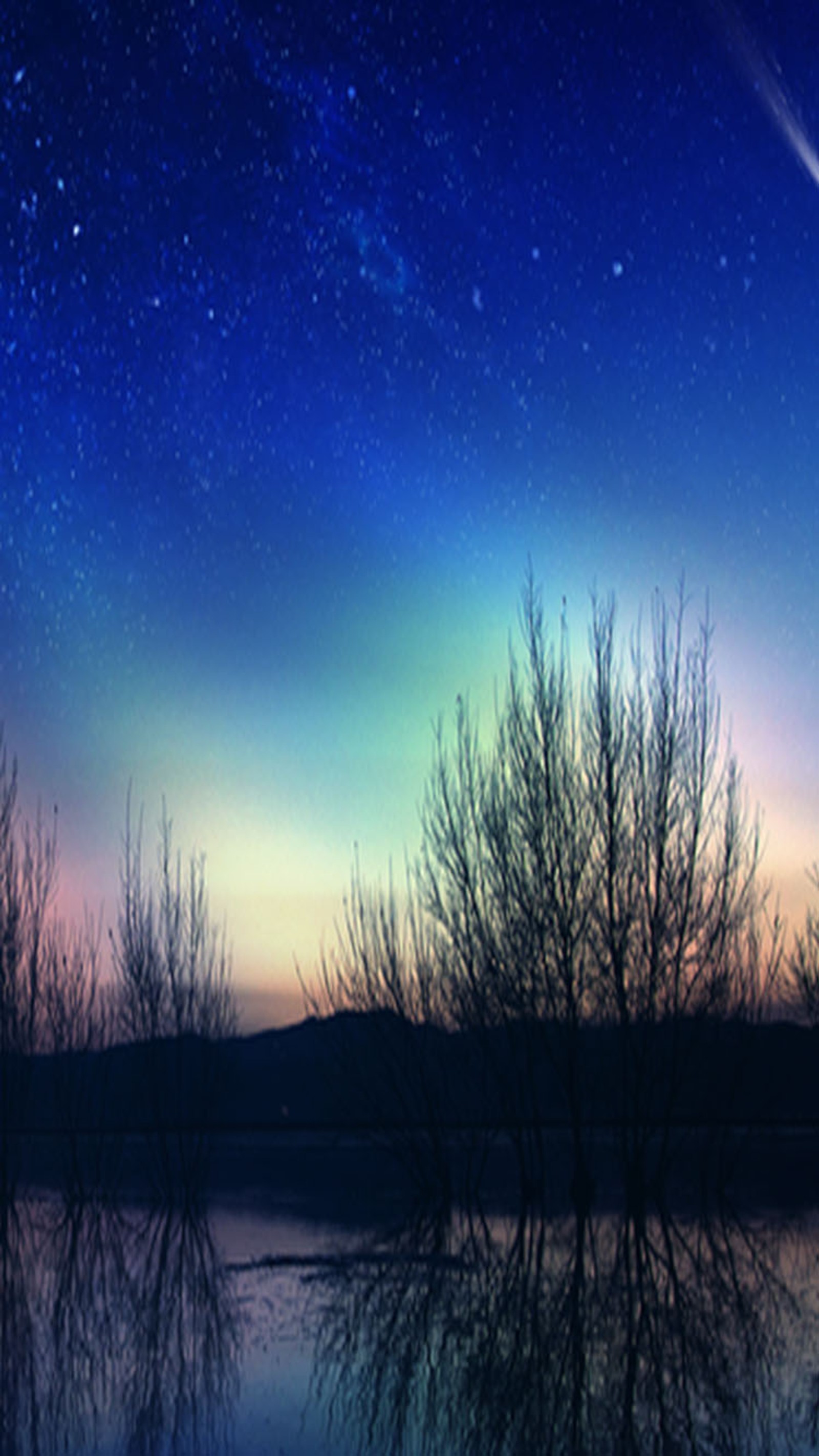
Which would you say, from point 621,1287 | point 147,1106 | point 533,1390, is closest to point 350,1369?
point 533,1390

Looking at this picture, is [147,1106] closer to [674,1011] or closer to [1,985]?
[1,985]

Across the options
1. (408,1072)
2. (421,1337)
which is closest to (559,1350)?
(421,1337)

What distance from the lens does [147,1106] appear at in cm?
1700

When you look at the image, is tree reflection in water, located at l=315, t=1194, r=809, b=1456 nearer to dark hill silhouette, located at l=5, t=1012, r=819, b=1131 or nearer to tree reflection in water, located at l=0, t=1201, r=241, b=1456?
tree reflection in water, located at l=0, t=1201, r=241, b=1456

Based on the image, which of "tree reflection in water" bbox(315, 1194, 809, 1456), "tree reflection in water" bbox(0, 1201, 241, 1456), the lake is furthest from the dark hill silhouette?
"tree reflection in water" bbox(0, 1201, 241, 1456)

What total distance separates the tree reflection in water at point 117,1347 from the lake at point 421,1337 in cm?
2

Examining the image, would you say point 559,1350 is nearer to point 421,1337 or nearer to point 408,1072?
point 421,1337

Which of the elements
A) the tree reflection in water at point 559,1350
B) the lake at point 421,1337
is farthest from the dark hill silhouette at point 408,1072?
the tree reflection in water at point 559,1350

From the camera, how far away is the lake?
15.3ft

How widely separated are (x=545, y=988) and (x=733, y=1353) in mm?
7069

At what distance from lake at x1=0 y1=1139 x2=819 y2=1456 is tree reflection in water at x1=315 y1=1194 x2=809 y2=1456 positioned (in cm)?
2

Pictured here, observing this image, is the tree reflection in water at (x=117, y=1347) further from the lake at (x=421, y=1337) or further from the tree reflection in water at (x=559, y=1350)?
the tree reflection in water at (x=559, y=1350)

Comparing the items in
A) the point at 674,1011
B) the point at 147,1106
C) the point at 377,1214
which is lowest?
the point at 377,1214

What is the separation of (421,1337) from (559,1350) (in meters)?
0.83
